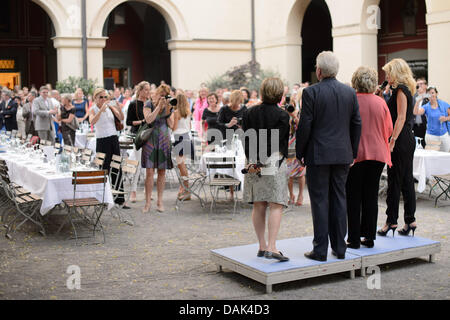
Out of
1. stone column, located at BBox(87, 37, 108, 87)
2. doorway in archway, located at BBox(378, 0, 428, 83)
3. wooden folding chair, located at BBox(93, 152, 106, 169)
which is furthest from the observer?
stone column, located at BBox(87, 37, 108, 87)

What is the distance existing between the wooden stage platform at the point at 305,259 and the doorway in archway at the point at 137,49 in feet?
73.0

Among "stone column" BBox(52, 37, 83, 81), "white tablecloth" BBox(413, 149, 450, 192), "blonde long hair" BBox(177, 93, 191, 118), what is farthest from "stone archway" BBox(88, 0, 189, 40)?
"white tablecloth" BBox(413, 149, 450, 192)

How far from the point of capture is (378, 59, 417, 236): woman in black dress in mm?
6066

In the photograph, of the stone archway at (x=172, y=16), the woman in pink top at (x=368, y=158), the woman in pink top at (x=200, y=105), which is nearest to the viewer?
the woman in pink top at (x=368, y=158)

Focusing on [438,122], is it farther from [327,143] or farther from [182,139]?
[327,143]

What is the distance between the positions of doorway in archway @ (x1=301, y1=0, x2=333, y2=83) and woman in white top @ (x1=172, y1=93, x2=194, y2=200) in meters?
15.9

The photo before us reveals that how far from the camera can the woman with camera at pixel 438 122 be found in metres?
11.2

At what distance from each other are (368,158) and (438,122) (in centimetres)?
635

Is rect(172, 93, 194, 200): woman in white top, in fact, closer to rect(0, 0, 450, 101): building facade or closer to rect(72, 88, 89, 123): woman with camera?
rect(72, 88, 89, 123): woman with camera

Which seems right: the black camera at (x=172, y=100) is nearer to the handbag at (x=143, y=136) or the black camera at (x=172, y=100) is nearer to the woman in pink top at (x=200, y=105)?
the handbag at (x=143, y=136)

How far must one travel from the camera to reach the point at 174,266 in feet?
20.2

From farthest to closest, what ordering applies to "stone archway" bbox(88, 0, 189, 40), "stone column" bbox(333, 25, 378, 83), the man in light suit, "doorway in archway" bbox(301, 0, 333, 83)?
1. "doorway in archway" bbox(301, 0, 333, 83)
2. "stone archway" bbox(88, 0, 189, 40)
3. "stone column" bbox(333, 25, 378, 83)
4. the man in light suit

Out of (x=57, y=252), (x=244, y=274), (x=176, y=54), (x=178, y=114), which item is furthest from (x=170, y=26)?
(x=244, y=274)

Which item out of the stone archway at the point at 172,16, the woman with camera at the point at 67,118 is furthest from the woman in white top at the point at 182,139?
the stone archway at the point at 172,16
